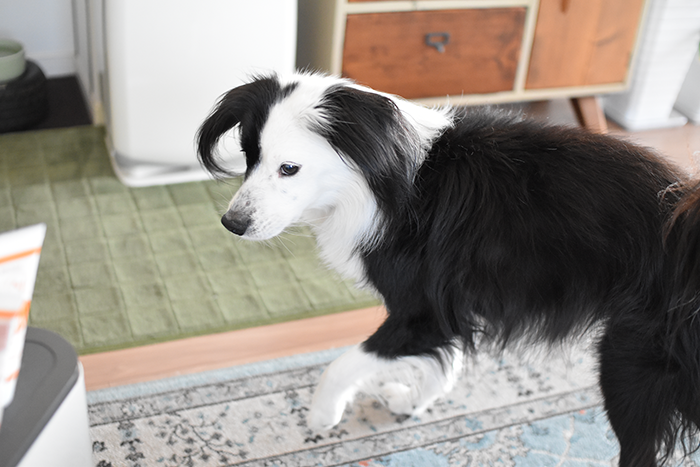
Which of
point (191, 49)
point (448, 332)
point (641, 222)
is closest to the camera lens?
point (641, 222)

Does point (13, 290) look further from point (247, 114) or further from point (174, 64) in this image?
point (174, 64)

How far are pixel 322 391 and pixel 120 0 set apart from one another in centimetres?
123

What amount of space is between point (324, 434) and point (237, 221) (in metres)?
0.51

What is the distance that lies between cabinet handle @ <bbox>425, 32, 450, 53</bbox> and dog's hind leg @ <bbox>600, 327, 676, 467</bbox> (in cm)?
134

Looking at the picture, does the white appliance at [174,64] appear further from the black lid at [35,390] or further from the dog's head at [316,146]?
the black lid at [35,390]

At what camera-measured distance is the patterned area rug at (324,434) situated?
4.29 ft

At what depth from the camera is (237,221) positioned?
1129 mm

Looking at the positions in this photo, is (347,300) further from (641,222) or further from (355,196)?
(641,222)

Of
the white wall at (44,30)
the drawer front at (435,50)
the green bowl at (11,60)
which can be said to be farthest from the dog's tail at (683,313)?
the white wall at (44,30)

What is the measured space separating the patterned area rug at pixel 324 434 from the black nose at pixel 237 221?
18.1 inches

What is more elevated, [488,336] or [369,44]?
[369,44]

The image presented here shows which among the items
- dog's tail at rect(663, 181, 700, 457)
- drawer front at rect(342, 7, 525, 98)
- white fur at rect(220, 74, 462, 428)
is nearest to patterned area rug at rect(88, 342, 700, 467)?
white fur at rect(220, 74, 462, 428)

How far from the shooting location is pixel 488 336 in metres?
1.23

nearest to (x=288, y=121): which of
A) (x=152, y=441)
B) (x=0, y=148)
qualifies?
(x=152, y=441)
